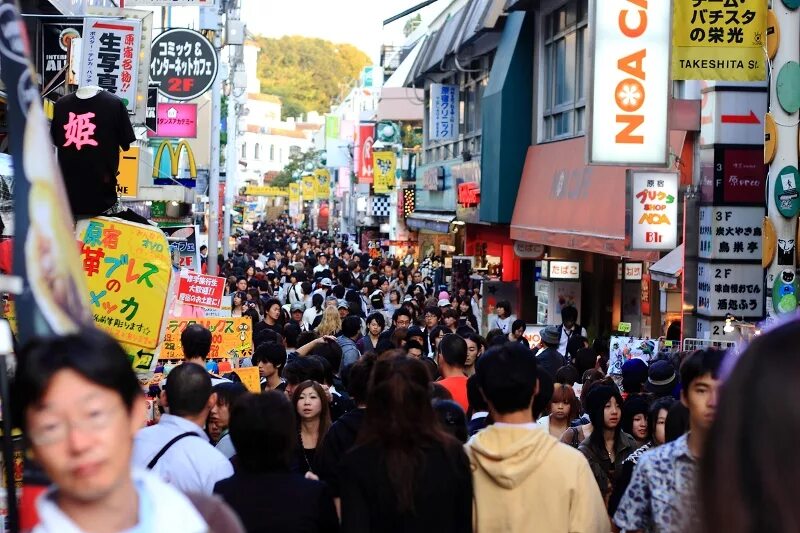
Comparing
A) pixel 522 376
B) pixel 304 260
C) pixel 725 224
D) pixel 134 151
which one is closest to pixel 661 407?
pixel 522 376

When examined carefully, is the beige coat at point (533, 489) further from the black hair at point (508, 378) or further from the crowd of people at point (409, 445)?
the black hair at point (508, 378)

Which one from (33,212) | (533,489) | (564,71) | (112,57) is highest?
(564,71)

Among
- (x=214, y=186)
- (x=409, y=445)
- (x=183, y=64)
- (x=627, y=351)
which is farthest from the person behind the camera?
(x=214, y=186)

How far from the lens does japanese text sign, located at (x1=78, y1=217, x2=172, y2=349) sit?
7031mm

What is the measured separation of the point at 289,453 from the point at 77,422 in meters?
2.25

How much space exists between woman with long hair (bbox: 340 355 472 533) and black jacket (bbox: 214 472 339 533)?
3.9 inches

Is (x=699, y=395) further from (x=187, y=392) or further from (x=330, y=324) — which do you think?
(x=330, y=324)

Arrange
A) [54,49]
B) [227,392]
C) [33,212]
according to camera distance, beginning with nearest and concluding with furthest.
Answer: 1. [33,212]
2. [227,392]
3. [54,49]

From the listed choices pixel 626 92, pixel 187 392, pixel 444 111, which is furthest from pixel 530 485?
pixel 444 111

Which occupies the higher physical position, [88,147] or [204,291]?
[88,147]

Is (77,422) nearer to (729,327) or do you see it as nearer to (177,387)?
(177,387)

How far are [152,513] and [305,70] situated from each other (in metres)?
161

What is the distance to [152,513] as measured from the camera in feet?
8.97

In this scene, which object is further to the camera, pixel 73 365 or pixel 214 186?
pixel 214 186
